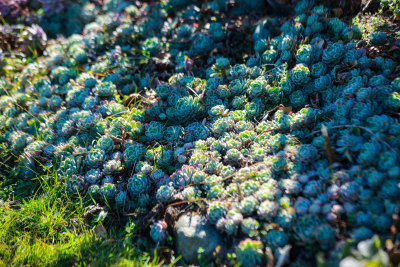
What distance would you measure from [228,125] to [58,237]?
1.43 metres

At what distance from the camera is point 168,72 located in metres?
3.13

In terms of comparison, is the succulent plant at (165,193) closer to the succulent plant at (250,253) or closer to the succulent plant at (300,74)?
the succulent plant at (250,253)

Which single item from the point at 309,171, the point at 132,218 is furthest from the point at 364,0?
the point at 132,218

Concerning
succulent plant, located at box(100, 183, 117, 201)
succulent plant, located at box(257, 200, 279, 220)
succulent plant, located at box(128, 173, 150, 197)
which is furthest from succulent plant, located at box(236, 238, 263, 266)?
succulent plant, located at box(100, 183, 117, 201)

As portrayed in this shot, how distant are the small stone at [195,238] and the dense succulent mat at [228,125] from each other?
2.7 inches

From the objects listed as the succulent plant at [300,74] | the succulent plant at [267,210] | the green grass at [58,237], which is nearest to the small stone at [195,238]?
the green grass at [58,237]

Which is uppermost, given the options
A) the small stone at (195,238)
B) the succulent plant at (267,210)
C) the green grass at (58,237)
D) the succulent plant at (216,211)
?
the succulent plant at (267,210)

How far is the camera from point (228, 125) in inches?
92.0

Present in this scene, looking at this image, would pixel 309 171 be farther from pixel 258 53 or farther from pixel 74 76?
pixel 74 76

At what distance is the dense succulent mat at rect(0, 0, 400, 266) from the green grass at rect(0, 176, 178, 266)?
14 centimetres

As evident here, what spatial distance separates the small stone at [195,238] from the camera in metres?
1.88

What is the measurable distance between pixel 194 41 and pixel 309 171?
1766 mm

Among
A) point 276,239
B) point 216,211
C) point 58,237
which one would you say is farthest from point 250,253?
A: point 58,237

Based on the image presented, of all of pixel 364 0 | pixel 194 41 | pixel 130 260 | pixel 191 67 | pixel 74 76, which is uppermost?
pixel 364 0
